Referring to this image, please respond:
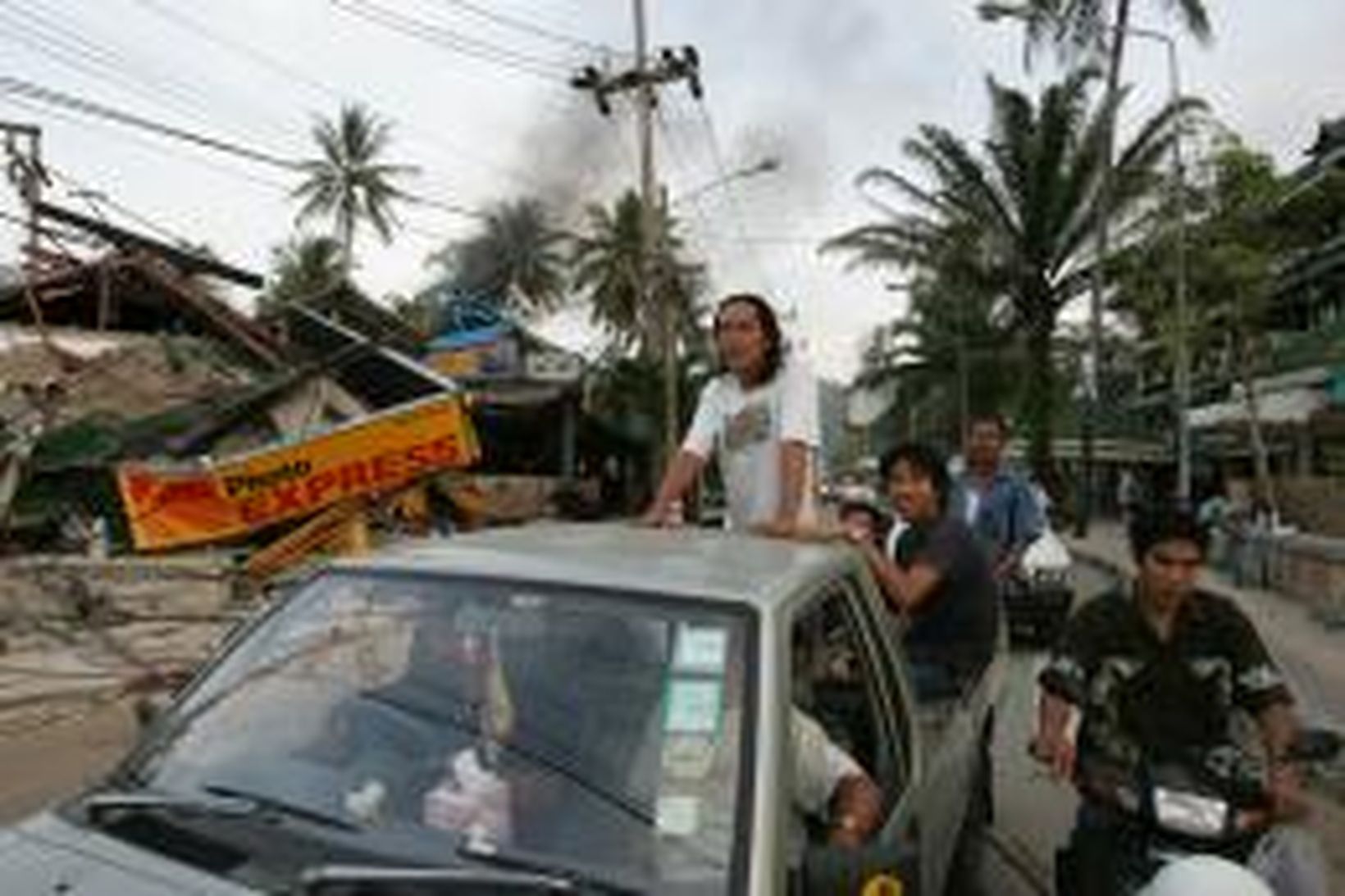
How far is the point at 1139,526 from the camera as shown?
5.27 meters

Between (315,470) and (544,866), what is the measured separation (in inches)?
674

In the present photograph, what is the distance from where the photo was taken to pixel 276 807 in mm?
3605

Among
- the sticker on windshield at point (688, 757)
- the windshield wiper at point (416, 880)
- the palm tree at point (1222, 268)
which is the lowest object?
the windshield wiper at point (416, 880)

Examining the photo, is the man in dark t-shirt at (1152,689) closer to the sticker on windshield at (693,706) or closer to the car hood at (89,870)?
the sticker on windshield at (693,706)

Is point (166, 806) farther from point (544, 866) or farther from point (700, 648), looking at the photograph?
point (700, 648)

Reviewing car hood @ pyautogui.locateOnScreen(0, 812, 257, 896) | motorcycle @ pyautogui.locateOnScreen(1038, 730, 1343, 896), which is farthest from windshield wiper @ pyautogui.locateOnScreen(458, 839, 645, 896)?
motorcycle @ pyautogui.locateOnScreen(1038, 730, 1343, 896)

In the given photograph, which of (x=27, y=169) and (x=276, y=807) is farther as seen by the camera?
(x=27, y=169)

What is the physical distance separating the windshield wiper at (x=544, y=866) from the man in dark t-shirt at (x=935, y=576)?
3.23 metres

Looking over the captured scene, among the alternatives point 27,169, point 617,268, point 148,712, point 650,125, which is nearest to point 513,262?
point 617,268

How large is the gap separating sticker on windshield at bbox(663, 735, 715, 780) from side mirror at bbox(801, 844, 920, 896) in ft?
0.88

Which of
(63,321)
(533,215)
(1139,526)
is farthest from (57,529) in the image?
(533,215)

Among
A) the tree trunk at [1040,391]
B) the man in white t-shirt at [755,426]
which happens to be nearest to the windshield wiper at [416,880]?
the man in white t-shirt at [755,426]

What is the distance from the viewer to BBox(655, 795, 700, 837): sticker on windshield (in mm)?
3482

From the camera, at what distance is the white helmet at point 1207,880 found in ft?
13.8
